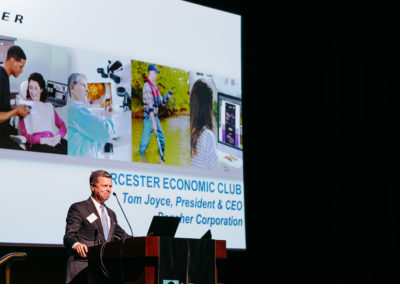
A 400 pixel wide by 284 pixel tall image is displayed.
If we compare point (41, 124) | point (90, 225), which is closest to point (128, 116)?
point (41, 124)

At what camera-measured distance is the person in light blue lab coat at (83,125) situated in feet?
14.8

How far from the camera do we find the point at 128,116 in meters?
4.81

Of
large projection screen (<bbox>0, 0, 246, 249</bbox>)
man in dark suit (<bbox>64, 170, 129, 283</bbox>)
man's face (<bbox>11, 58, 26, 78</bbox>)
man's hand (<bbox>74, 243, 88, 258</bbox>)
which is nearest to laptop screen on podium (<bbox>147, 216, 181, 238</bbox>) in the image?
man's hand (<bbox>74, 243, 88, 258</bbox>)

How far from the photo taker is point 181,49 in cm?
532

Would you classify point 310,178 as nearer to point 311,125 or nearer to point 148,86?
point 311,125

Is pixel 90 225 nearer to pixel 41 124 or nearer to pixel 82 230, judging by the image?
pixel 82 230

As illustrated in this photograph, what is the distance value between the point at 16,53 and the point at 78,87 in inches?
19.7

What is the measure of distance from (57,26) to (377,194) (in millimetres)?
3601

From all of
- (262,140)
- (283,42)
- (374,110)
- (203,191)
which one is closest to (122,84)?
(203,191)

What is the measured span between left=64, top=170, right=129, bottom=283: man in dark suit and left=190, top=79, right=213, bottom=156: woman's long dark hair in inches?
52.7

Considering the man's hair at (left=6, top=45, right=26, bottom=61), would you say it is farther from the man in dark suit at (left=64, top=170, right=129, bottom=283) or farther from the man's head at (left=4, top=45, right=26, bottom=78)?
the man in dark suit at (left=64, top=170, right=129, bottom=283)

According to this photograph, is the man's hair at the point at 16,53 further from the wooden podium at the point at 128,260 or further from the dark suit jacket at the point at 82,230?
the wooden podium at the point at 128,260

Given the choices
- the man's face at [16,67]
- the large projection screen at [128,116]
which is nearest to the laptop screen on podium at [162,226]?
the large projection screen at [128,116]

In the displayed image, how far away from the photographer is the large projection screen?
14.2ft
